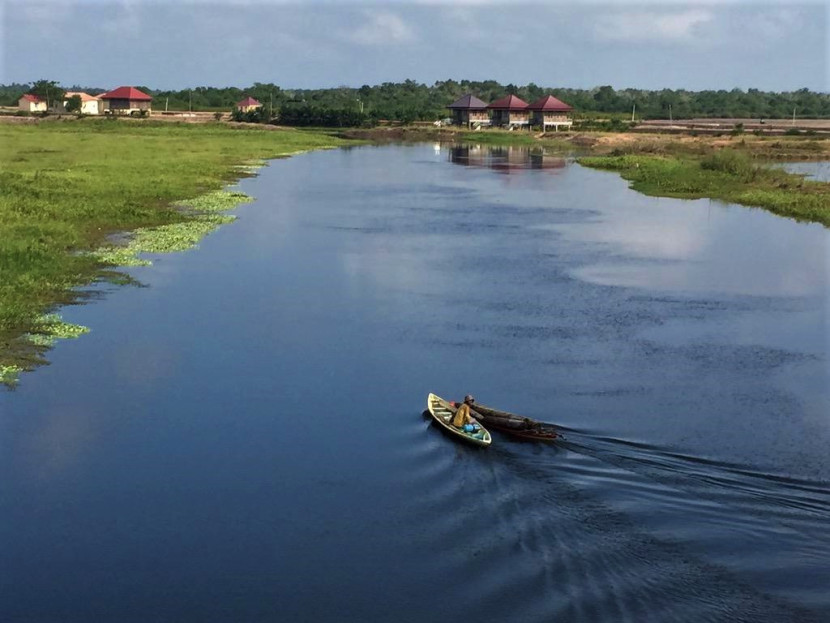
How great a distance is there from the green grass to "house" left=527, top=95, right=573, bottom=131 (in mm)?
44309

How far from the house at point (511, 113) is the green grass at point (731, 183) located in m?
48.3

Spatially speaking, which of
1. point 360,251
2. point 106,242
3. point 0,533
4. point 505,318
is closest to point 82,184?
point 106,242

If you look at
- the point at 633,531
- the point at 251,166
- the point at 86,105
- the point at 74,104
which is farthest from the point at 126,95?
the point at 633,531

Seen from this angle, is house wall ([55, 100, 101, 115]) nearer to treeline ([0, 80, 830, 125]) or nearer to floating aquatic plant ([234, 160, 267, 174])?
treeline ([0, 80, 830, 125])

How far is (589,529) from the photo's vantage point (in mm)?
17734

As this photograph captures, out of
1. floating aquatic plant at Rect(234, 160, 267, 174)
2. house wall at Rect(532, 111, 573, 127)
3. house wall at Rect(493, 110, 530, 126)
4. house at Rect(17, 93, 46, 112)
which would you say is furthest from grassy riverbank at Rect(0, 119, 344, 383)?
house wall at Rect(493, 110, 530, 126)

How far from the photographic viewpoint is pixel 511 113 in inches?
5335

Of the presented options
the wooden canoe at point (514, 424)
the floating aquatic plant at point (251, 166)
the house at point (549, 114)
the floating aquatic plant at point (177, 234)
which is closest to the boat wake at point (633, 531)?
the wooden canoe at point (514, 424)

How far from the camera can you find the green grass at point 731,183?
188ft

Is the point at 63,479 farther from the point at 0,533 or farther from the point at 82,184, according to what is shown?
the point at 82,184

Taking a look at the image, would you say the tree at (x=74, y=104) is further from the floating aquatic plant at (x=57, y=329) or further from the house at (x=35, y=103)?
the floating aquatic plant at (x=57, y=329)

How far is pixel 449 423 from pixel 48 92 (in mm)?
133246

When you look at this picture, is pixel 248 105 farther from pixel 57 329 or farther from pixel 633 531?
pixel 633 531

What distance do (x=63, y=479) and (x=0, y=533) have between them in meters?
2.32
